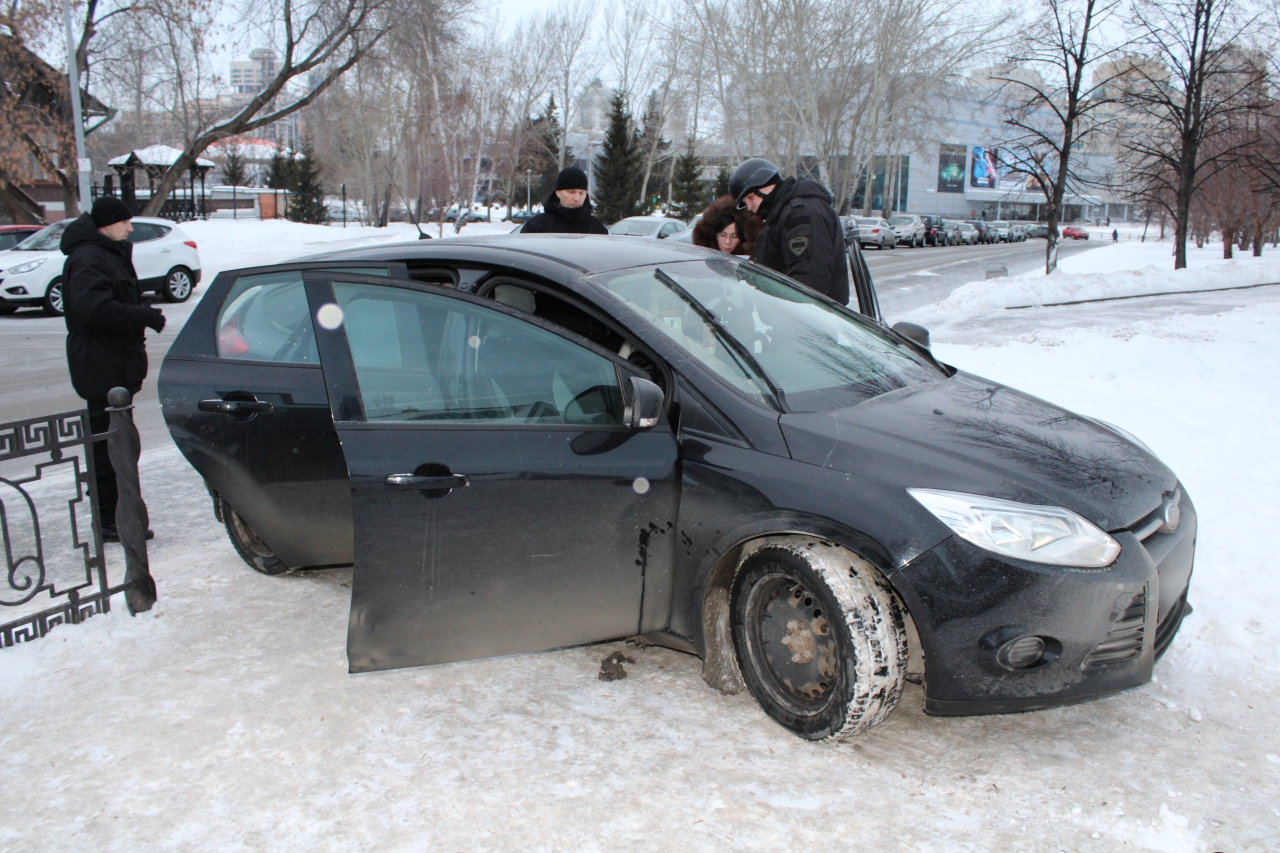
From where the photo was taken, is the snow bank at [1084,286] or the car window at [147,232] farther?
the snow bank at [1084,286]

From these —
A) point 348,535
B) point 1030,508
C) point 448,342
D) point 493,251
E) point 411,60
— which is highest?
point 411,60

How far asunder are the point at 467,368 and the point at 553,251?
2.01 feet

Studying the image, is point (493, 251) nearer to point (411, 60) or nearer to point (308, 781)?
point (308, 781)

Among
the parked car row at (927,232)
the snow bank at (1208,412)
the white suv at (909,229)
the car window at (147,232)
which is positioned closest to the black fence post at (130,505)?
the snow bank at (1208,412)

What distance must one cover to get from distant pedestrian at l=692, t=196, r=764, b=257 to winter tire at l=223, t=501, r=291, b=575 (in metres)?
3.28

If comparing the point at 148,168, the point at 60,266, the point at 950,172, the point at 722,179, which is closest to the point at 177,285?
the point at 60,266

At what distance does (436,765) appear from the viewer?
278cm

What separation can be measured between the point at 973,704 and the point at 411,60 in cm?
2695

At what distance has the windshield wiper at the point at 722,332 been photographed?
3.04 meters

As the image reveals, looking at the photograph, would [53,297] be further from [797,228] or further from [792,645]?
[792,645]

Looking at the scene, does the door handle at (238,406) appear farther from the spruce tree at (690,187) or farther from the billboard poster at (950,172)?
the billboard poster at (950,172)

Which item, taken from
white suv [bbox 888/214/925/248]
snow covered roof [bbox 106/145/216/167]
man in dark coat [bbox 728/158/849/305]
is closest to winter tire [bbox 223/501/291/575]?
man in dark coat [bbox 728/158/849/305]

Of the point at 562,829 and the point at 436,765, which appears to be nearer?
the point at 562,829

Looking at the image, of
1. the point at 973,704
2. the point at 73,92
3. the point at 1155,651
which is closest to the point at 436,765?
the point at 973,704
